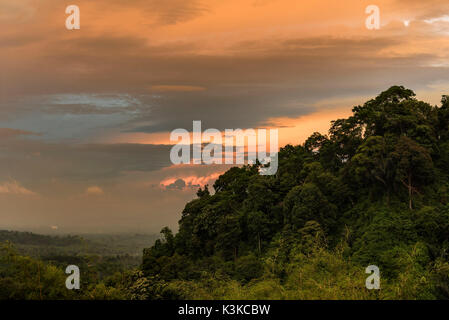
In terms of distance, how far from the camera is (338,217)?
87.0 feet

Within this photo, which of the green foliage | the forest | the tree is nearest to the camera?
the forest

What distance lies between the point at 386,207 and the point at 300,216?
476cm

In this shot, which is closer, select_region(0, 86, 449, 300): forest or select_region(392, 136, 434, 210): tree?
select_region(0, 86, 449, 300): forest

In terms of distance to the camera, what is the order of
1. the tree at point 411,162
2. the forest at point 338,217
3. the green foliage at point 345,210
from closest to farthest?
1. the forest at point 338,217
2. the green foliage at point 345,210
3. the tree at point 411,162

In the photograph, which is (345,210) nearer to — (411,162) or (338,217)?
(338,217)

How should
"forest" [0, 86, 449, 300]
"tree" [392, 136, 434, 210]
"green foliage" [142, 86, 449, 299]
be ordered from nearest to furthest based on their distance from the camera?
"forest" [0, 86, 449, 300], "green foliage" [142, 86, 449, 299], "tree" [392, 136, 434, 210]

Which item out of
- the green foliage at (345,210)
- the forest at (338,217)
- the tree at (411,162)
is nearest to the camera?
the forest at (338,217)

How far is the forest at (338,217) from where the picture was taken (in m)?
18.0

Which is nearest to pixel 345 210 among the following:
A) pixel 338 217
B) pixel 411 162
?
pixel 338 217

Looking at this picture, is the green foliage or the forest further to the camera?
the green foliage

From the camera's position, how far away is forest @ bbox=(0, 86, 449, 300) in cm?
1797
